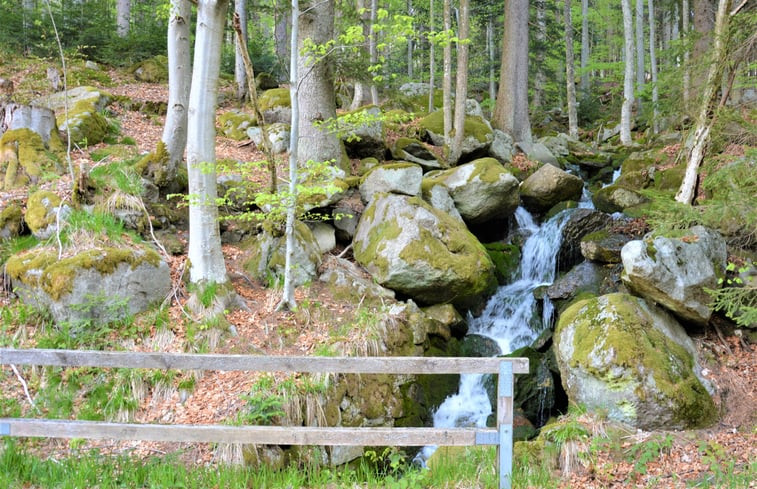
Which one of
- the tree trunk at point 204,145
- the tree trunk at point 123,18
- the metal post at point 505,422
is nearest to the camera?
the metal post at point 505,422

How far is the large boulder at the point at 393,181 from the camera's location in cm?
967

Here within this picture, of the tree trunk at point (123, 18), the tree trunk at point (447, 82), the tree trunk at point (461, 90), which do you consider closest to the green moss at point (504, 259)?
the tree trunk at point (461, 90)

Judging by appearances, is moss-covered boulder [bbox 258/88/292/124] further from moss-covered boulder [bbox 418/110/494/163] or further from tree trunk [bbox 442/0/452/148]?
tree trunk [bbox 442/0/452/148]

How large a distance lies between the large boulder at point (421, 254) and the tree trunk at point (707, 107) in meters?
3.29

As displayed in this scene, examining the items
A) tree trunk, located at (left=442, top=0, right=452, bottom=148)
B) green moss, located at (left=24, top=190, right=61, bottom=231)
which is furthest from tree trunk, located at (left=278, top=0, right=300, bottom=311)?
tree trunk, located at (left=442, top=0, right=452, bottom=148)

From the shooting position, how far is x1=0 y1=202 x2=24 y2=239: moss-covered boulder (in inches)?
284

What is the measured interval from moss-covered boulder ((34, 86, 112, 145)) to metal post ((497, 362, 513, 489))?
936 cm

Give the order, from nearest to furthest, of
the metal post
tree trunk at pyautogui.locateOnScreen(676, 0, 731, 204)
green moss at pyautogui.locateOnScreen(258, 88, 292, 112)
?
the metal post < tree trunk at pyautogui.locateOnScreen(676, 0, 731, 204) < green moss at pyautogui.locateOnScreen(258, 88, 292, 112)

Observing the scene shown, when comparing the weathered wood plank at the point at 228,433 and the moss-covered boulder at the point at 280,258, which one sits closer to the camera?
the weathered wood plank at the point at 228,433

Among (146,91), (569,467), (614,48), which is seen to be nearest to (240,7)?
(146,91)

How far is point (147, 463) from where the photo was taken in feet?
13.7

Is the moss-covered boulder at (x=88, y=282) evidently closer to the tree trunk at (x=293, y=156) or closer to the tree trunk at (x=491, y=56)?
the tree trunk at (x=293, y=156)

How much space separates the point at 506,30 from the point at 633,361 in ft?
41.6

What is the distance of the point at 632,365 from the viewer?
6.04 m
